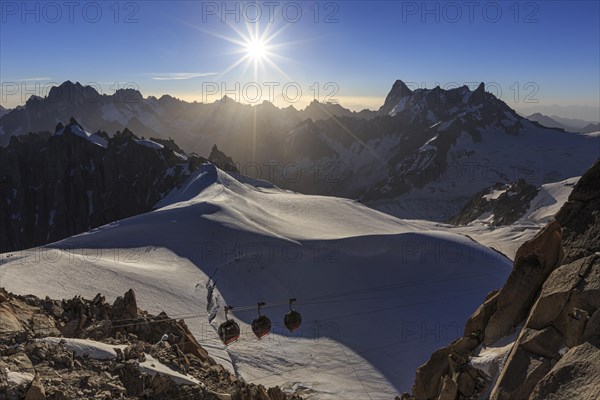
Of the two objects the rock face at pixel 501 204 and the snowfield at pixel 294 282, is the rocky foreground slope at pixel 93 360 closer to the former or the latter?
the snowfield at pixel 294 282

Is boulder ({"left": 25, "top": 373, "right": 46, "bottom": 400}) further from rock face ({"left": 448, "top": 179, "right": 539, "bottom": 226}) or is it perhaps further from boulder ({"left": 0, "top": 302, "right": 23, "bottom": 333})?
rock face ({"left": 448, "top": 179, "right": 539, "bottom": 226})

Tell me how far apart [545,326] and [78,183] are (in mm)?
108126

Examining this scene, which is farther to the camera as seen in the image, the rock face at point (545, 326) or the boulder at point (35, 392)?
the boulder at point (35, 392)

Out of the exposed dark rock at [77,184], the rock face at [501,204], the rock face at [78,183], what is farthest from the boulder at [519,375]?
the rock face at [501,204]

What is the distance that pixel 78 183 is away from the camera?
335ft

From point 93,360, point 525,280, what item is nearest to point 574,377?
point 525,280

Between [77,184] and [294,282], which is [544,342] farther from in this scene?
[77,184]

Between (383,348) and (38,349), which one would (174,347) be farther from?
(383,348)

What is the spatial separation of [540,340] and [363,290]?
104ft

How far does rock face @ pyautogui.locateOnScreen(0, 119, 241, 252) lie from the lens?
95000mm

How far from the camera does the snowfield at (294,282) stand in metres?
28.2

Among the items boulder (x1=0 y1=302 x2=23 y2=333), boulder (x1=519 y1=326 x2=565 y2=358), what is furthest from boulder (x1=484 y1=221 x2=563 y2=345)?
boulder (x1=0 y1=302 x2=23 y2=333)

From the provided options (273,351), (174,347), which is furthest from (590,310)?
(273,351)

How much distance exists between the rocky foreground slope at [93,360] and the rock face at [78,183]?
7287 centimetres
